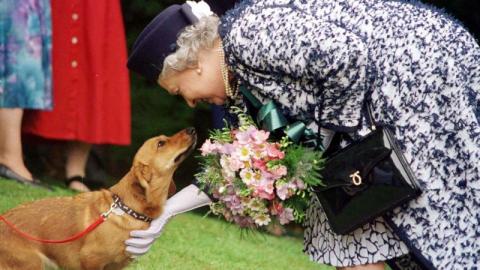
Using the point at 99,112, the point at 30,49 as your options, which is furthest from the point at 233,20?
the point at 99,112

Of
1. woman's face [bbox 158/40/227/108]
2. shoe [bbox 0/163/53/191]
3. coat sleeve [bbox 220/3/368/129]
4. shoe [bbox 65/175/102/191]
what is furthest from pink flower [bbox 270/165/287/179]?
shoe [bbox 65/175/102/191]

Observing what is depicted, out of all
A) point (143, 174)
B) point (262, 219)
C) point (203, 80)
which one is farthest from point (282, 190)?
point (143, 174)

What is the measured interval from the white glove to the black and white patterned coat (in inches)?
40.7

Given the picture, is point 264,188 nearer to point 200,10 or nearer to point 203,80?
point 203,80

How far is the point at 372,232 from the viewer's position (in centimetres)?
350

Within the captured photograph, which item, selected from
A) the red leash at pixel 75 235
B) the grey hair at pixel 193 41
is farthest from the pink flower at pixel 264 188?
the red leash at pixel 75 235

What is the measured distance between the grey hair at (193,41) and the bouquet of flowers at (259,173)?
0.85 feet

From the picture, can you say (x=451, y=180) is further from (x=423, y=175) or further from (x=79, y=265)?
(x=79, y=265)

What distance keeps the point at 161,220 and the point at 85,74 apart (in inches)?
126

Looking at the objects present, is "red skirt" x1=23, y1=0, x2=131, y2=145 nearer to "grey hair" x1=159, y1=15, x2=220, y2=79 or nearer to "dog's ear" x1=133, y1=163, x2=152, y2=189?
"dog's ear" x1=133, y1=163, x2=152, y2=189

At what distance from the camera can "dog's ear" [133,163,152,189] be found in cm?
468

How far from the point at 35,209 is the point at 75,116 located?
2.83 m

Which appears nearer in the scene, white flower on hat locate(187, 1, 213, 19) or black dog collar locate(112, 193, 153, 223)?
white flower on hat locate(187, 1, 213, 19)

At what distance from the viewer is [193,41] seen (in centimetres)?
356
